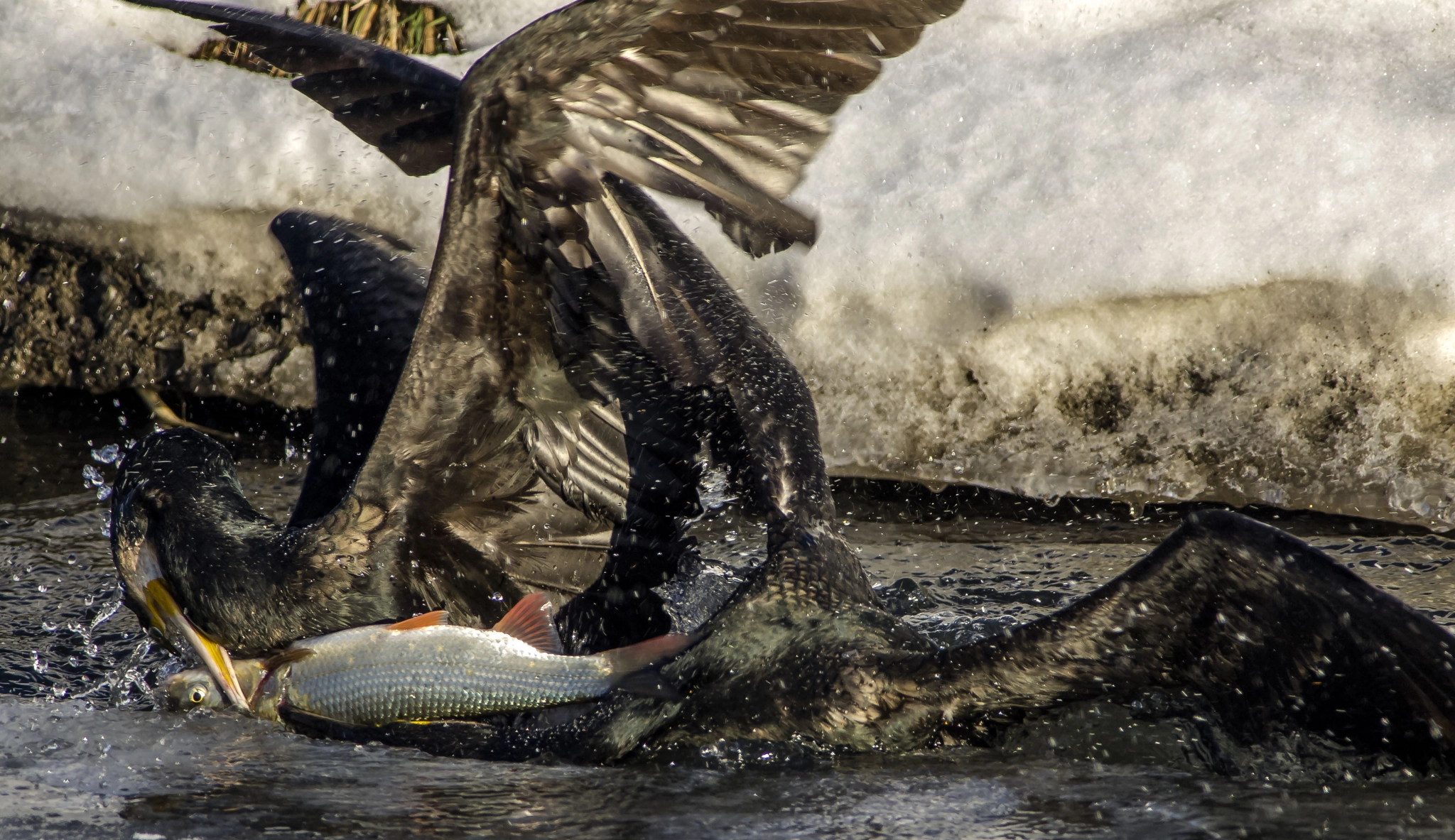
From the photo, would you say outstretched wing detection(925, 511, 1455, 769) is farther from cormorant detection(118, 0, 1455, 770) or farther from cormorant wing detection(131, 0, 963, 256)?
cormorant wing detection(131, 0, 963, 256)

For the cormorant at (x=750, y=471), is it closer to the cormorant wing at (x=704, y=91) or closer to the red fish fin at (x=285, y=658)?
the cormorant wing at (x=704, y=91)

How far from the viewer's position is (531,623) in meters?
3.00

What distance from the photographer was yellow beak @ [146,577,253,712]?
3045 millimetres

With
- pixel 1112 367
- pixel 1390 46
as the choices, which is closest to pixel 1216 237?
pixel 1112 367

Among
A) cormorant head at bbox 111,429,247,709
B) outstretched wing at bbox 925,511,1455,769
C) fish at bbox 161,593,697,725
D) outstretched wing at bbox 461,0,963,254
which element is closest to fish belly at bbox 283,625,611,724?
fish at bbox 161,593,697,725

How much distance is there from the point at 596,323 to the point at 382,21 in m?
3.65

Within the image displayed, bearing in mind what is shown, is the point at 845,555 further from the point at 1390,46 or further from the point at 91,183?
the point at 91,183

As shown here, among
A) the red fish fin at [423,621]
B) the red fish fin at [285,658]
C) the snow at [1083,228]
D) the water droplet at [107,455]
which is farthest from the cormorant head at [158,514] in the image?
the snow at [1083,228]

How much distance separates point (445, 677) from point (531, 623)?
8.4 inches

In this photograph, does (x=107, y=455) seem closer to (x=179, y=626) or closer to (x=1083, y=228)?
(x=179, y=626)

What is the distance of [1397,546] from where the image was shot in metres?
4.14

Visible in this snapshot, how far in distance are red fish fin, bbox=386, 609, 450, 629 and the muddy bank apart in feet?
9.23

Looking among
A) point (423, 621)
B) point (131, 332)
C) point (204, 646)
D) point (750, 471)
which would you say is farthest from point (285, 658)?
point (131, 332)

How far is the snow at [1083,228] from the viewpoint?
470 centimetres
